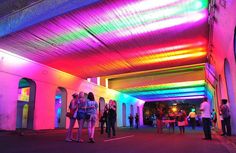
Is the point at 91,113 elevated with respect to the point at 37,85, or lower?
lower

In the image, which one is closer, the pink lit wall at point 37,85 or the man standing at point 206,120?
the man standing at point 206,120

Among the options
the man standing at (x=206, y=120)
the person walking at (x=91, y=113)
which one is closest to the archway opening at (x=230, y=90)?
the man standing at (x=206, y=120)

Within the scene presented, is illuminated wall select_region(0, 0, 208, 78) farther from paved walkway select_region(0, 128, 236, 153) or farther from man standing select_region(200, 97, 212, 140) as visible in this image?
paved walkway select_region(0, 128, 236, 153)

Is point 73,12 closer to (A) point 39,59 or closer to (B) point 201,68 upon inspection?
(A) point 39,59

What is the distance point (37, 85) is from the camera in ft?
48.2

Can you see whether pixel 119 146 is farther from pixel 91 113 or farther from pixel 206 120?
pixel 206 120

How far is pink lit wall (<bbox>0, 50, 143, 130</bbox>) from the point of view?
40.4 ft

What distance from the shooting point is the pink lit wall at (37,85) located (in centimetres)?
1230

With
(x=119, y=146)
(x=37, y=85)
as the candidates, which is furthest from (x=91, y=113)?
(x=37, y=85)

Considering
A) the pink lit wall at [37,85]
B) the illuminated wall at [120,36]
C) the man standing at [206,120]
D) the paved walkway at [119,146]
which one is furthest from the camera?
the pink lit wall at [37,85]

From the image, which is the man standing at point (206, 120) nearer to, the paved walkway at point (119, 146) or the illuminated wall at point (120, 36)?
the paved walkway at point (119, 146)

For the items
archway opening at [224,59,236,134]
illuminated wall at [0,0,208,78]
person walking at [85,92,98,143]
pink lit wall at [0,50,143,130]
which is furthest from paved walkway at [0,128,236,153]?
illuminated wall at [0,0,208,78]

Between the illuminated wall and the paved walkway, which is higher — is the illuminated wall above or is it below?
above

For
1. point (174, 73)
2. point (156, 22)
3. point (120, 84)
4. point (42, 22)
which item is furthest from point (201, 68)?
point (42, 22)
